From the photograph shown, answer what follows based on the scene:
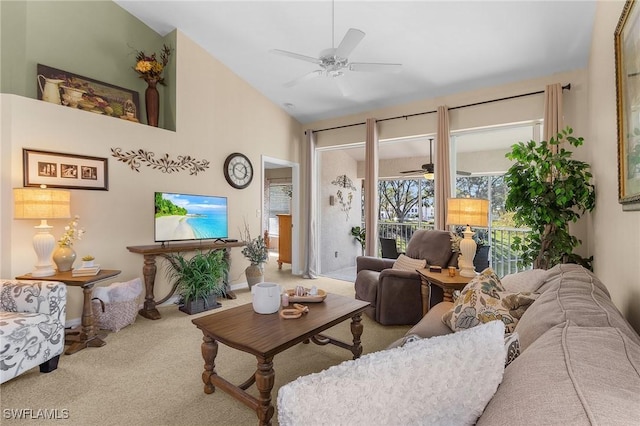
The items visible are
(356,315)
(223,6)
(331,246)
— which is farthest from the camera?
(331,246)

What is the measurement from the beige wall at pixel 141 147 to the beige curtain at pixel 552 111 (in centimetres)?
386

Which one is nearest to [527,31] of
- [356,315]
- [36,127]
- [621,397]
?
[356,315]

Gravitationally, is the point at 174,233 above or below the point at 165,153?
below

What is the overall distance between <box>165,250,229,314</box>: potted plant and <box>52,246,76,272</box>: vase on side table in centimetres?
102

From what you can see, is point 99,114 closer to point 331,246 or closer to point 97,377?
point 97,377

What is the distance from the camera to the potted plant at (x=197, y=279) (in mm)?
3654

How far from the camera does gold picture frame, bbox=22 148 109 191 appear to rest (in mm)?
2939

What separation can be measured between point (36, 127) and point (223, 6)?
2.26 m

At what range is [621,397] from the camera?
21.3 inches

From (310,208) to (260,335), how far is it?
13.1ft

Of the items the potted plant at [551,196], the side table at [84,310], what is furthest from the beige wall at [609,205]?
the side table at [84,310]

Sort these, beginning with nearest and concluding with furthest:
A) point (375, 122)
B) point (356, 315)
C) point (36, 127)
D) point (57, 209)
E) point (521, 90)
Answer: point (356, 315) → point (57, 209) → point (36, 127) → point (521, 90) → point (375, 122)

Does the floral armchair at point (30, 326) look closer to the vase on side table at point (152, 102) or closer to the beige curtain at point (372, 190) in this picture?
the vase on side table at point (152, 102)

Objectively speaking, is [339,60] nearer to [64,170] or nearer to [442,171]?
[442,171]
